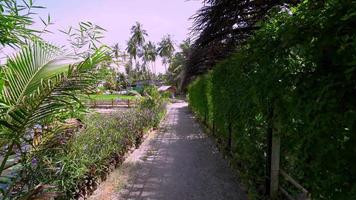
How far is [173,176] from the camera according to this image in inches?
281

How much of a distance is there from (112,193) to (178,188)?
1.28m

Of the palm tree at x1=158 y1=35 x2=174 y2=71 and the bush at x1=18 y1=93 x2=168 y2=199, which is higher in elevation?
the palm tree at x1=158 y1=35 x2=174 y2=71

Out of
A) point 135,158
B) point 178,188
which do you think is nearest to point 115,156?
point 135,158

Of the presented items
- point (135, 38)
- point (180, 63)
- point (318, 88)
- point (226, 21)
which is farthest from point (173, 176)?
point (135, 38)

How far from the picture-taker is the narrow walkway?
5895 millimetres

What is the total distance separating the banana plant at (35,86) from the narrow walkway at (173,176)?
3.42 m

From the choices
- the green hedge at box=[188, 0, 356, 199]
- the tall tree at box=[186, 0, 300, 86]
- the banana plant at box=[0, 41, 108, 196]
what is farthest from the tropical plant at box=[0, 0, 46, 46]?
the tall tree at box=[186, 0, 300, 86]

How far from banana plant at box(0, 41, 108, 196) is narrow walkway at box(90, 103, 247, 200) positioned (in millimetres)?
3422

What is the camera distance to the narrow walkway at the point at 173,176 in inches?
232

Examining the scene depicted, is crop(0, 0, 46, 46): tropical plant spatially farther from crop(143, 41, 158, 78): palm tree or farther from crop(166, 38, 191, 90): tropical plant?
crop(143, 41, 158, 78): palm tree

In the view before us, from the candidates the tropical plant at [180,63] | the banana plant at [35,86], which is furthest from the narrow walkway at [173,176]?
the banana plant at [35,86]

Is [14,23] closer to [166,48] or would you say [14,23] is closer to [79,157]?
[79,157]

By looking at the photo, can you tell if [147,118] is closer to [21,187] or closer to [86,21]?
[21,187]

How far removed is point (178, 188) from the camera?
6234 millimetres
